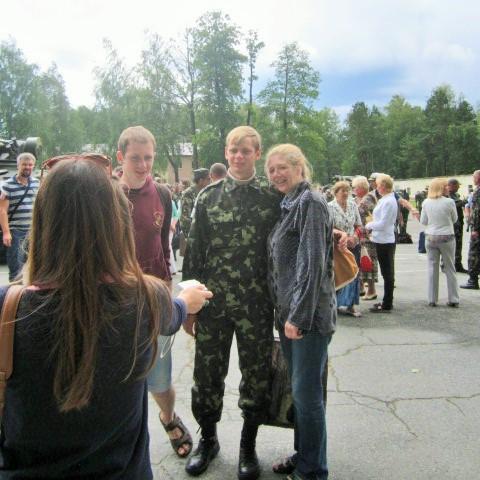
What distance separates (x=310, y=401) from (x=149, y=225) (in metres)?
1.46

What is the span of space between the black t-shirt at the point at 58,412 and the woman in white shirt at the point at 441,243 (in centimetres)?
661

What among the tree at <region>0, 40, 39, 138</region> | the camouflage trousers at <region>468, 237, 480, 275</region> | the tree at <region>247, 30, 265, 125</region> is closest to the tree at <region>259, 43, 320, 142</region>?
the tree at <region>247, 30, 265, 125</region>

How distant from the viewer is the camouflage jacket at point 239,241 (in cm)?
290

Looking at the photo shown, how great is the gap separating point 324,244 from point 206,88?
134ft

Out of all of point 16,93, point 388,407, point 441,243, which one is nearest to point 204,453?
point 388,407

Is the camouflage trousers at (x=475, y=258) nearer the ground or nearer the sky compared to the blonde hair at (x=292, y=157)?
nearer the ground

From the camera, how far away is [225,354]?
9.84 feet

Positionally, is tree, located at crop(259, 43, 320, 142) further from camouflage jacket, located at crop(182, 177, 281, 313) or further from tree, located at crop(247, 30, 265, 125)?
camouflage jacket, located at crop(182, 177, 281, 313)

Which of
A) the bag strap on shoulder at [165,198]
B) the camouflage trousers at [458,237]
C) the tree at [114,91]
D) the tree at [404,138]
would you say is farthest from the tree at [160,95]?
the tree at [404,138]

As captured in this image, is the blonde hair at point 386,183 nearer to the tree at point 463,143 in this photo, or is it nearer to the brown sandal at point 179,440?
the brown sandal at point 179,440

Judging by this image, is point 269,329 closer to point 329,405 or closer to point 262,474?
point 262,474

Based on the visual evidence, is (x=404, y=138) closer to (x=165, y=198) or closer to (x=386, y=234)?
(x=386, y=234)

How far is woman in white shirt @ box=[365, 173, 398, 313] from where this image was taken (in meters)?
6.97

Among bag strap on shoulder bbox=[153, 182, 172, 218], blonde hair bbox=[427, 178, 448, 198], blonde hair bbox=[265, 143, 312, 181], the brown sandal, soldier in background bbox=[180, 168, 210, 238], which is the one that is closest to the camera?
blonde hair bbox=[265, 143, 312, 181]
